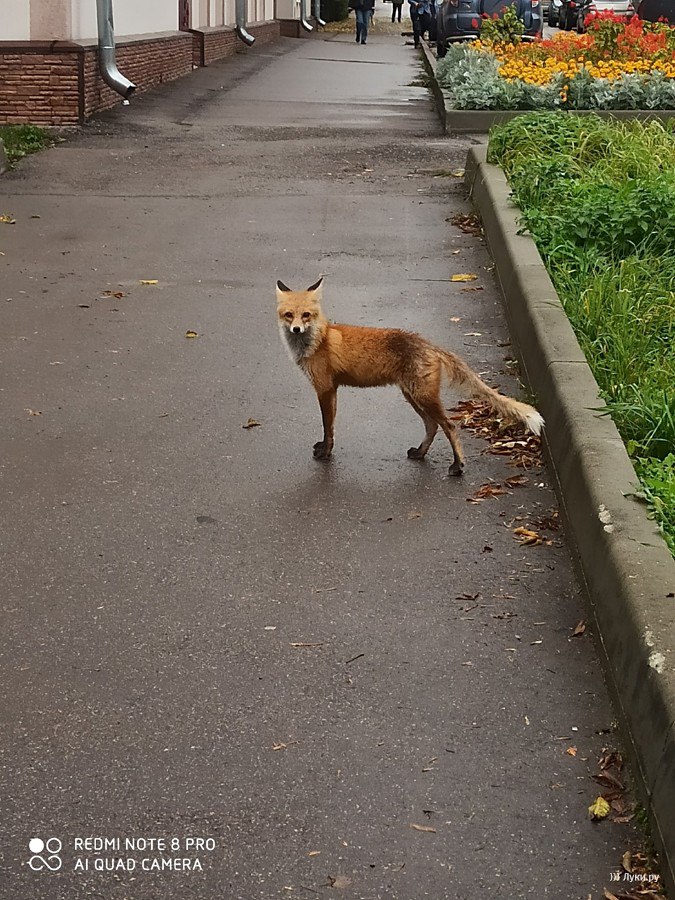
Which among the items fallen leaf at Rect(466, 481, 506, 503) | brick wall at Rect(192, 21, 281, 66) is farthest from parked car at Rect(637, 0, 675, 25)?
fallen leaf at Rect(466, 481, 506, 503)

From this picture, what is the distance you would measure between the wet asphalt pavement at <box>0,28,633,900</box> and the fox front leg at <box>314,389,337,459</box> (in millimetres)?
84

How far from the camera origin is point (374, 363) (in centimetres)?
621

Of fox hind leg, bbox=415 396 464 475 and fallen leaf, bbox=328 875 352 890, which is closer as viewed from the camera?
fallen leaf, bbox=328 875 352 890

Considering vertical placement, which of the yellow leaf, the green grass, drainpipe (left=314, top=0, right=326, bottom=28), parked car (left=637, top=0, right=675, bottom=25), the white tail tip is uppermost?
parked car (left=637, top=0, right=675, bottom=25)

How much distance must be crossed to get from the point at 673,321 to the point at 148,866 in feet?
17.1

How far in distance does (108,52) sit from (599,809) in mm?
16287

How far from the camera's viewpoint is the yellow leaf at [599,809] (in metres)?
3.65

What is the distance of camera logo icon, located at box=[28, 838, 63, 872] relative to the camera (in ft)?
11.2

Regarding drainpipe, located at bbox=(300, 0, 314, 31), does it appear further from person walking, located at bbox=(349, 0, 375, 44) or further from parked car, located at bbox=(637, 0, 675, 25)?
parked car, located at bbox=(637, 0, 675, 25)

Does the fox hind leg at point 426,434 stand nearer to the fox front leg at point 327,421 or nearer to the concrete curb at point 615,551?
the fox front leg at point 327,421

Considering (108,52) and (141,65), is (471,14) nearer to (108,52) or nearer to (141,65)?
(141,65)

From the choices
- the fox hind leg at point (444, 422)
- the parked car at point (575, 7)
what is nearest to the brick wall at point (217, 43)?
the parked car at point (575, 7)

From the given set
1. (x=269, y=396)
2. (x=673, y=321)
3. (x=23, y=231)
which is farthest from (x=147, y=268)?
(x=673, y=321)

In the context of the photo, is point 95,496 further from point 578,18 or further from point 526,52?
point 578,18
